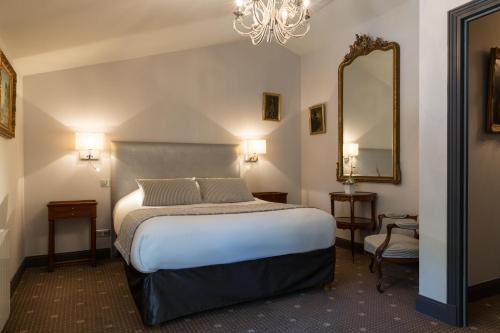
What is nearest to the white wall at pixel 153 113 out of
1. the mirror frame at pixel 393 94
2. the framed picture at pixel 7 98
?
the framed picture at pixel 7 98

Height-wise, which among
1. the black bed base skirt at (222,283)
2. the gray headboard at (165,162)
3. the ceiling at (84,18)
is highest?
the ceiling at (84,18)

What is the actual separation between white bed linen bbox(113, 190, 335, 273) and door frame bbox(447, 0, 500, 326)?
3.44ft

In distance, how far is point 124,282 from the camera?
3682mm

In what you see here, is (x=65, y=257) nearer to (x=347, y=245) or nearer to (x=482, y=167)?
(x=347, y=245)

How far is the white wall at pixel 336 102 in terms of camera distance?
13.5 ft

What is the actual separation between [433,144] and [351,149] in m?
2.18

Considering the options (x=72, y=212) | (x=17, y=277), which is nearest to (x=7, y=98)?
(x=72, y=212)

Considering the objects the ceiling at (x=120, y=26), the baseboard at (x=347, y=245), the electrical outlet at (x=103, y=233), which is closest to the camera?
the ceiling at (x=120, y=26)

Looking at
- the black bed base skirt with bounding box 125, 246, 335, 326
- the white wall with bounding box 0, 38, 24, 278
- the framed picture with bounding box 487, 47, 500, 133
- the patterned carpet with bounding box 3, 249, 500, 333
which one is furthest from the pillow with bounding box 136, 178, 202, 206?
the framed picture with bounding box 487, 47, 500, 133

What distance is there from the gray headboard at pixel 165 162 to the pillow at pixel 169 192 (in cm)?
30

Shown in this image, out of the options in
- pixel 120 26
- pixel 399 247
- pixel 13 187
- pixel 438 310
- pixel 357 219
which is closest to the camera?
pixel 438 310

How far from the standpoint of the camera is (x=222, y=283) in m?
2.86

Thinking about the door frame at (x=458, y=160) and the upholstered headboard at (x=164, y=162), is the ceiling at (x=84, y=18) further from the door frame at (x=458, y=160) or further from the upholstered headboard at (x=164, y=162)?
the door frame at (x=458, y=160)

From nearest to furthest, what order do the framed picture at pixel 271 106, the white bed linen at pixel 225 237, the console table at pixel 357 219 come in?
1. the white bed linen at pixel 225 237
2. the console table at pixel 357 219
3. the framed picture at pixel 271 106
